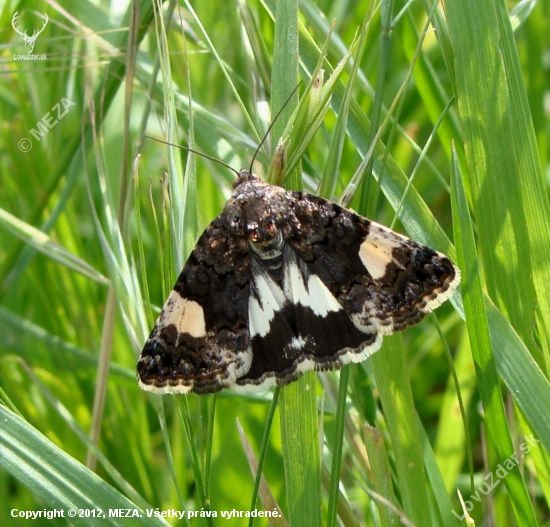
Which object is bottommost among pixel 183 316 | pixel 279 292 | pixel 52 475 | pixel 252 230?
pixel 52 475

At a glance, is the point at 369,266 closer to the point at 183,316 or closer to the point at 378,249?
the point at 378,249

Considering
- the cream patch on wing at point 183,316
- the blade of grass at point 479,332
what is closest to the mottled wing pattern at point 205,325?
the cream patch on wing at point 183,316

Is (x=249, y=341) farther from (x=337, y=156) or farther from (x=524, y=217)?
(x=524, y=217)

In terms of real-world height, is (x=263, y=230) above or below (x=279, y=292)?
above

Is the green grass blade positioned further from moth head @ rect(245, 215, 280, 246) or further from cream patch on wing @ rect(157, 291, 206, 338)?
moth head @ rect(245, 215, 280, 246)

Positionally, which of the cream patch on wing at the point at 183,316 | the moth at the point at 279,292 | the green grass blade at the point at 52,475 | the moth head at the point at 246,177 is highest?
the moth head at the point at 246,177

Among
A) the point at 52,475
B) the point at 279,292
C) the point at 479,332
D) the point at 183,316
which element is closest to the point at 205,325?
the point at 183,316

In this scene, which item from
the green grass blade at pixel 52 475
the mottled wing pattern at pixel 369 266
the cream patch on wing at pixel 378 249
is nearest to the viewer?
the green grass blade at pixel 52 475

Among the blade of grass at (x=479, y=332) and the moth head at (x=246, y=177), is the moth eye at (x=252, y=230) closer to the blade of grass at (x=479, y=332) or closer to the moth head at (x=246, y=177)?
the moth head at (x=246, y=177)

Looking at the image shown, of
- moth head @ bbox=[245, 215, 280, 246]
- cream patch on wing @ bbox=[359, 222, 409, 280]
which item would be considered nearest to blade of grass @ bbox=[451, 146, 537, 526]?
cream patch on wing @ bbox=[359, 222, 409, 280]
